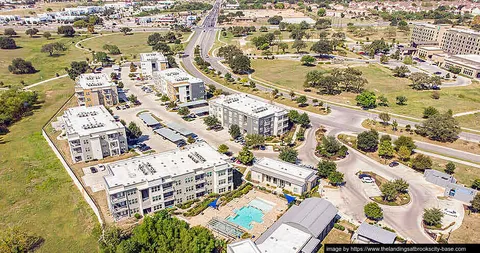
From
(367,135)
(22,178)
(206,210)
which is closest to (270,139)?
(367,135)

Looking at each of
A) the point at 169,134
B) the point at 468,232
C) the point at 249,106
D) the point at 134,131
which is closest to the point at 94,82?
the point at 134,131

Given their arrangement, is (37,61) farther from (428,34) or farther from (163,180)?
(428,34)

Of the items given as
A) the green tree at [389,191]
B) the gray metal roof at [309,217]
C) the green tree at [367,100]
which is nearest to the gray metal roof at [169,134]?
the gray metal roof at [309,217]


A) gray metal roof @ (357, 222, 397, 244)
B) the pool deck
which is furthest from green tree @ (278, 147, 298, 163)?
gray metal roof @ (357, 222, 397, 244)

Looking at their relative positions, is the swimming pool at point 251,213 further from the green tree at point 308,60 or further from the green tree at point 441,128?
the green tree at point 308,60

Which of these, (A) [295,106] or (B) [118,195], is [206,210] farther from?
(A) [295,106]
